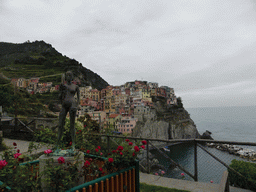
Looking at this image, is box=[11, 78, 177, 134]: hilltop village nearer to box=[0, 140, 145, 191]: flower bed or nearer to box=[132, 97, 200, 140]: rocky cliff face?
box=[132, 97, 200, 140]: rocky cliff face

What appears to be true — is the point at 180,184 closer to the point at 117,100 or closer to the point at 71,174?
the point at 71,174

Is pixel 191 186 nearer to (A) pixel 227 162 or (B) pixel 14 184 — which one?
(A) pixel 227 162

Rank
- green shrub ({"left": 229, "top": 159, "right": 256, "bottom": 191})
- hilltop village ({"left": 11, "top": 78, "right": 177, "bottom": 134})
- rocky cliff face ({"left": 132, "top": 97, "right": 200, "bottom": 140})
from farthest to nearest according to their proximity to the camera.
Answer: rocky cliff face ({"left": 132, "top": 97, "right": 200, "bottom": 140})
hilltop village ({"left": 11, "top": 78, "right": 177, "bottom": 134})
green shrub ({"left": 229, "top": 159, "right": 256, "bottom": 191})

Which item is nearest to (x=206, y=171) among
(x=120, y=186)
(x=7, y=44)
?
(x=120, y=186)

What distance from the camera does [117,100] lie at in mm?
64562

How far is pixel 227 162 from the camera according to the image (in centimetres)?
399

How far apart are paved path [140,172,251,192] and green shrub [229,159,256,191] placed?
154mm

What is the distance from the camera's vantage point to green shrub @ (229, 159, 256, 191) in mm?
3600

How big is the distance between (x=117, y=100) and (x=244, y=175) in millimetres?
61211

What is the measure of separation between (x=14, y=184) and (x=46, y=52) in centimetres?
8377

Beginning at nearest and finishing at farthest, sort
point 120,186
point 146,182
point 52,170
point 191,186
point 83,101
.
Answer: point 52,170 → point 120,186 → point 191,186 → point 146,182 → point 83,101

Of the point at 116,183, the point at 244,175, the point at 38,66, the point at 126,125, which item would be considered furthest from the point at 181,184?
the point at 38,66

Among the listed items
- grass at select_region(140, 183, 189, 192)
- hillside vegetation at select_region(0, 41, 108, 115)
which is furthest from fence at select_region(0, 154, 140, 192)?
hillside vegetation at select_region(0, 41, 108, 115)

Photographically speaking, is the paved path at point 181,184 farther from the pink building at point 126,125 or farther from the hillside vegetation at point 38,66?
the pink building at point 126,125
